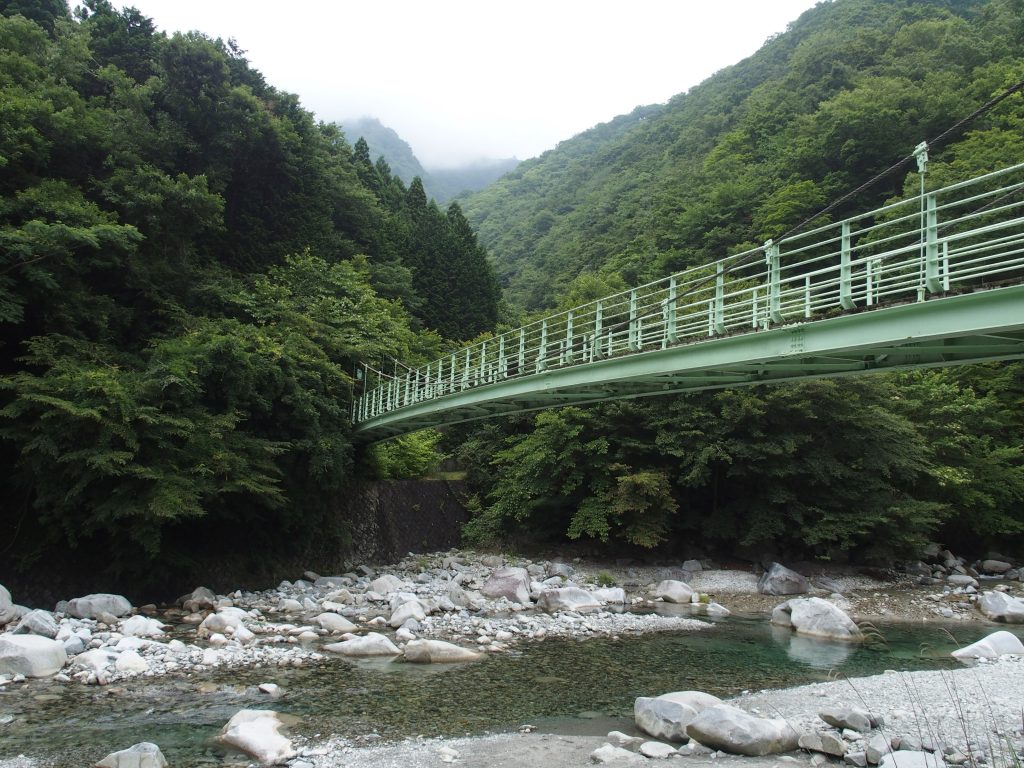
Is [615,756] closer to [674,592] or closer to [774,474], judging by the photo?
[674,592]

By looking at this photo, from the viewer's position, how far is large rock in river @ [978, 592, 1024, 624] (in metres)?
11.1

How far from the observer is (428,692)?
22.4 ft

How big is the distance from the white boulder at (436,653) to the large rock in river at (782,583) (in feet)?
25.1

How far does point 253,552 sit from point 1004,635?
12204 mm

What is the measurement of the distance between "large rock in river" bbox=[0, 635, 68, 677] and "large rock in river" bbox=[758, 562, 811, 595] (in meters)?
11.8

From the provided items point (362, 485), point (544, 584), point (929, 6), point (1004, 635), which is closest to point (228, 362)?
point (362, 485)

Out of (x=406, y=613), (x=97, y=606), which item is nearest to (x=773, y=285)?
(x=406, y=613)

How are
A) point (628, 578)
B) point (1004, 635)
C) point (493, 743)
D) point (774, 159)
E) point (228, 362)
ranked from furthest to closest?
1. point (774, 159)
2. point (628, 578)
3. point (228, 362)
4. point (1004, 635)
5. point (493, 743)

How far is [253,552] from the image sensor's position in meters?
12.9

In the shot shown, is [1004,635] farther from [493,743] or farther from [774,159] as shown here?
[774,159]

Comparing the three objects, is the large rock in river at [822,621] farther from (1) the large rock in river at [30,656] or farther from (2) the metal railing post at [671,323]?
(1) the large rock in river at [30,656]

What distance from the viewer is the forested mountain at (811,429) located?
14867mm

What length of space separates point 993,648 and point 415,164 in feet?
421

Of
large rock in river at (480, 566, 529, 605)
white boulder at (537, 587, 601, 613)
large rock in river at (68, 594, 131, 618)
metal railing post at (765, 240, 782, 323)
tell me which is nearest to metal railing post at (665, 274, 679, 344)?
metal railing post at (765, 240, 782, 323)
